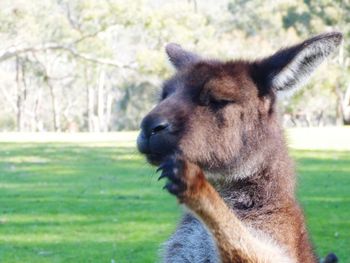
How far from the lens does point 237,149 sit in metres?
4.77

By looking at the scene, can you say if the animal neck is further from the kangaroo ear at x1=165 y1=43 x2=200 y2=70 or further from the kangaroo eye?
the kangaroo ear at x1=165 y1=43 x2=200 y2=70

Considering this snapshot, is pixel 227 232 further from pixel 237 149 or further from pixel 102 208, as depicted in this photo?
pixel 102 208

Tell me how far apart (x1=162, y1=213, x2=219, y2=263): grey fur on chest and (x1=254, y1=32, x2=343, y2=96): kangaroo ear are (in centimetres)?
82

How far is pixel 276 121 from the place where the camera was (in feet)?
16.7

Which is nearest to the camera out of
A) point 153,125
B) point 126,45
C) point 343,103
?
point 153,125

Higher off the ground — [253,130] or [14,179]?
[253,130]

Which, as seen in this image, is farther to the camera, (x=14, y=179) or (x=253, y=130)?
(x=14, y=179)

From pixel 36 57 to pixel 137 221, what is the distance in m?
52.3

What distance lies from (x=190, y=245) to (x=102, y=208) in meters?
9.28

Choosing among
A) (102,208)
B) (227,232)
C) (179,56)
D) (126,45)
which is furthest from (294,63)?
(126,45)

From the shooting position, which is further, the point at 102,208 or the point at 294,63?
the point at 102,208

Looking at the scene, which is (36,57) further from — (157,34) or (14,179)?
(14,179)

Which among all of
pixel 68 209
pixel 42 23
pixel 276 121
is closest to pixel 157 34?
pixel 42 23

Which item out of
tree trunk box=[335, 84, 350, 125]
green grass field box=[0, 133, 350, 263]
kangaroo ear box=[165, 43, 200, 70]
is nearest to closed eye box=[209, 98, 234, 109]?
kangaroo ear box=[165, 43, 200, 70]
